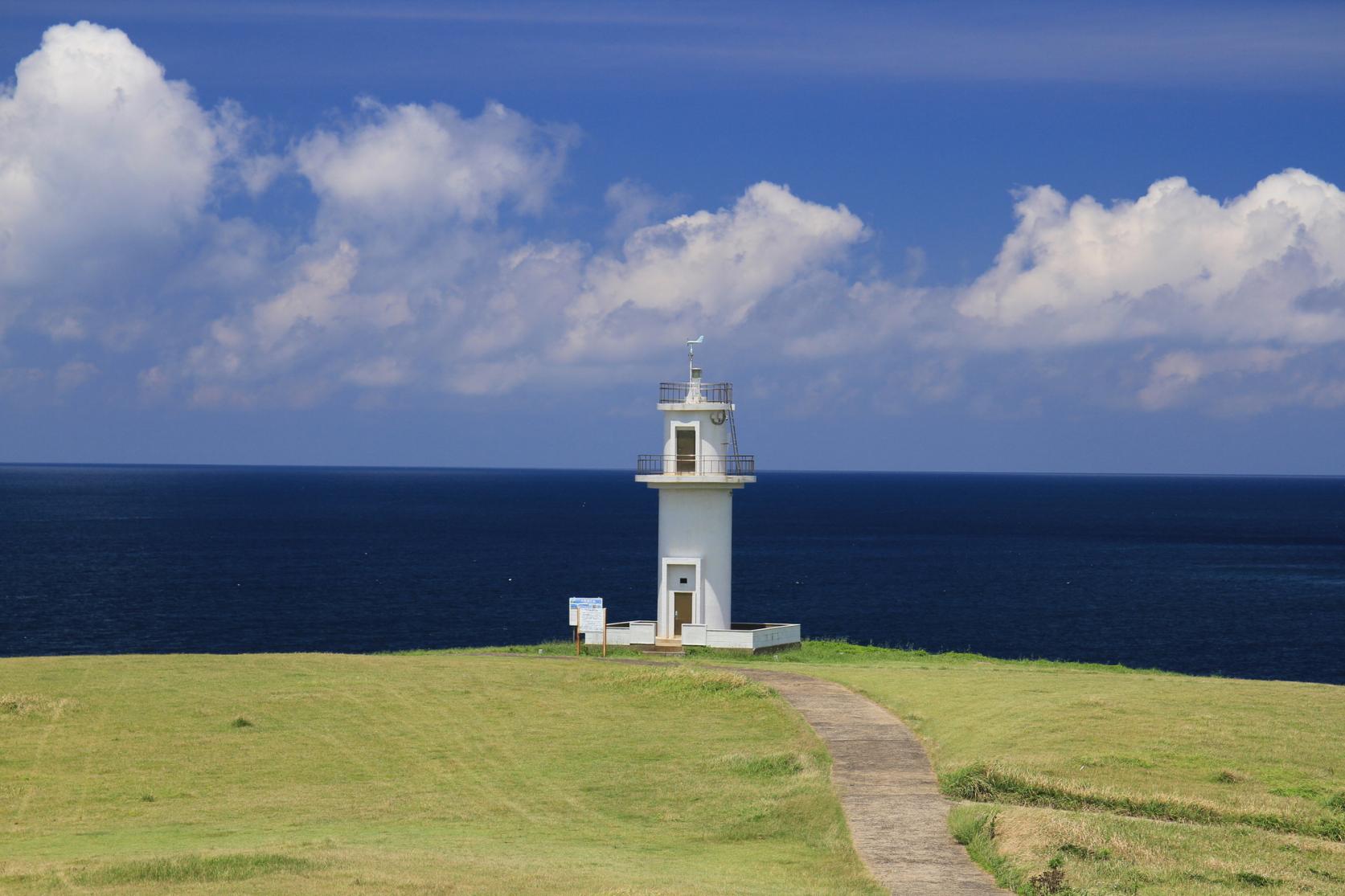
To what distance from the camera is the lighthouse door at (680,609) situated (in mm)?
47188

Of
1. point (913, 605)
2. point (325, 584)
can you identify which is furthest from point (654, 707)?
point (325, 584)

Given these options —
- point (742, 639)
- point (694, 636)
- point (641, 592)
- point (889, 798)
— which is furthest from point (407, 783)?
point (641, 592)

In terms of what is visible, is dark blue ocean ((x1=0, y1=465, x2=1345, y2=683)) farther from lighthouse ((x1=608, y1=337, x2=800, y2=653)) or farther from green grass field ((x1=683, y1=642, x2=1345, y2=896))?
green grass field ((x1=683, y1=642, x2=1345, y2=896))

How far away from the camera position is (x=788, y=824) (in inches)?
872

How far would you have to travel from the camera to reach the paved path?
1850cm

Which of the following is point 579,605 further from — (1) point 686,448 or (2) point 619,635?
(1) point 686,448

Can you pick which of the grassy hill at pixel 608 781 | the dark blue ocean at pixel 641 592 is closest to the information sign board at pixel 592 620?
the grassy hill at pixel 608 781

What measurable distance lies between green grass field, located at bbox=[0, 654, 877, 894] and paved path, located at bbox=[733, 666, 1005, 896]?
1.53ft

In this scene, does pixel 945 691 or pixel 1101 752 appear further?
pixel 945 691

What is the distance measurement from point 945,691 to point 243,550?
118988 mm

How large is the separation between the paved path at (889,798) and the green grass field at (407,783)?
0.47 m

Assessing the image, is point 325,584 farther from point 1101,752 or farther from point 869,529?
point 869,529

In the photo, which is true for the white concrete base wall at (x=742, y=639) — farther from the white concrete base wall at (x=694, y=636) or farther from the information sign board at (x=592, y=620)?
the information sign board at (x=592, y=620)

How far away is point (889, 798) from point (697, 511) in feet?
80.2
